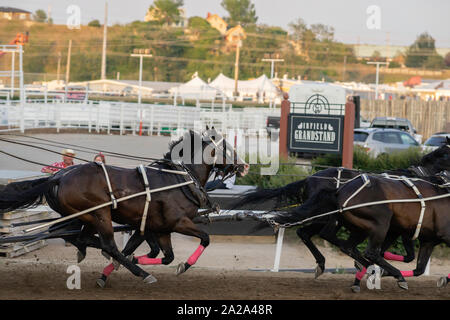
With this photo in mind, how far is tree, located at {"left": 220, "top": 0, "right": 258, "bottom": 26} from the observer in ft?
329

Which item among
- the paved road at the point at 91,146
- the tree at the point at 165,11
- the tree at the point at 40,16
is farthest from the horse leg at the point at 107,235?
the tree at the point at 165,11

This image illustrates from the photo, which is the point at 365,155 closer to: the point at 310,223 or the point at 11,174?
the point at 310,223

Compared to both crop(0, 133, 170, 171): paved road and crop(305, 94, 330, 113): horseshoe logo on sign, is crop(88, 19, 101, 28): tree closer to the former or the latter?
crop(0, 133, 170, 171): paved road

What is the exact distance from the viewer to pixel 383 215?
7801 mm

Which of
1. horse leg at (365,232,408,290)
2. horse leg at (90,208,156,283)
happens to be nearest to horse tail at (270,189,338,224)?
horse leg at (365,232,408,290)

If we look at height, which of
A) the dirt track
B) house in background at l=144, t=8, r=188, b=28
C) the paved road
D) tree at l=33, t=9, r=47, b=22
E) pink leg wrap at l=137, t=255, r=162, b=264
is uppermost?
house in background at l=144, t=8, r=188, b=28

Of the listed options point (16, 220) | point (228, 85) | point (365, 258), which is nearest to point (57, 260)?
point (16, 220)

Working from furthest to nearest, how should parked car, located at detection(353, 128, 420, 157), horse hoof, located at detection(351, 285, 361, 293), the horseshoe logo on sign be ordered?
1. parked car, located at detection(353, 128, 420, 157)
2. the horseshoe logo on sign
3. horse hoof, located at detection(351, 285, 361, 293)

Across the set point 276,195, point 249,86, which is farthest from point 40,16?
point 276,195

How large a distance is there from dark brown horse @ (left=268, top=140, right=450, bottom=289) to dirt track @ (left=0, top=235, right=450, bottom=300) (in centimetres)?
51

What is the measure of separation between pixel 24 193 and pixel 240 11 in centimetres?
9637

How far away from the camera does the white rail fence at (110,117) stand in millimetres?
25781

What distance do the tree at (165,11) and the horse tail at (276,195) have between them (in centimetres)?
8697

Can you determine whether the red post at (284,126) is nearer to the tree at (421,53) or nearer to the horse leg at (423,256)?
the horse leg at (423,256)
